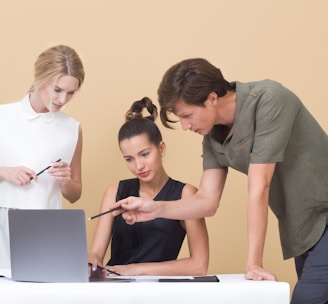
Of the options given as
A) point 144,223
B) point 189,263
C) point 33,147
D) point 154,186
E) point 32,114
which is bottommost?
point 189,263

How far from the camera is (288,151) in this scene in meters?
1.74

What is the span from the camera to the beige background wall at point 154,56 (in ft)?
9.02

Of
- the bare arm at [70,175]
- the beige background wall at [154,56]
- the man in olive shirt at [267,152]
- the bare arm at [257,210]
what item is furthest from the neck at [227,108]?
the beige background wall at [154,56]

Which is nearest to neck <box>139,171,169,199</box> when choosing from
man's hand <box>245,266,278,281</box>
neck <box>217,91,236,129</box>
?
neck <box>217,91,236,129</box>

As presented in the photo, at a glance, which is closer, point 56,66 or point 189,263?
point 189,263

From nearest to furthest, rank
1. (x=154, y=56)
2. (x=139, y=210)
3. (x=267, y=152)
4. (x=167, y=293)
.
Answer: (x=167, y=293), (x=267, y=152), (x=139, y=210), (x=154, y=56)

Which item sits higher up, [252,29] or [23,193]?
[252,29]

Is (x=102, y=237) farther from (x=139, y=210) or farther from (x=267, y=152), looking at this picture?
(x=267, y=152)

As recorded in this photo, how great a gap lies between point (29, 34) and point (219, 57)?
743 millimetres

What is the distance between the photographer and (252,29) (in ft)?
9.16

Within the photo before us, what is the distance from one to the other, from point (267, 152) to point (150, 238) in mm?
634

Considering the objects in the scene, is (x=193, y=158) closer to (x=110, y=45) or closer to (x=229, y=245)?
(x=229, y=245)

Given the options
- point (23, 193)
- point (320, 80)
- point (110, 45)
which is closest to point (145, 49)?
point (110, 45)

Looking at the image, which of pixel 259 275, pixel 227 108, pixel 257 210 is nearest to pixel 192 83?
pixel 227 108
